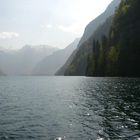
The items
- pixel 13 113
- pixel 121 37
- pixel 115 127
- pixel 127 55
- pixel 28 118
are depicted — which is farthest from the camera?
pixel 121 37

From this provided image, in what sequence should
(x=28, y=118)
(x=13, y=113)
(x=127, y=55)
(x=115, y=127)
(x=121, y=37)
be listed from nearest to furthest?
1. (x=115, y=127)
2. (x=28, y=118)
3. (x=13, y=113)
4. (x=127, y=55)
5. (x=121, y=37)

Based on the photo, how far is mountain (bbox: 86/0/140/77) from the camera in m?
171

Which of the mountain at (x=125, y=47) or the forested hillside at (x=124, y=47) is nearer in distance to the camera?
the mountain at (x=125, y=47)

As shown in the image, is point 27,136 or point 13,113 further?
point 13,113

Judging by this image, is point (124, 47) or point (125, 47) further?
point (124, 47)

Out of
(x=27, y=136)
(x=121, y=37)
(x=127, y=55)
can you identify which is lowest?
(x=27, y=136)

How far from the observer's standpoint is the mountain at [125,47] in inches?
6737

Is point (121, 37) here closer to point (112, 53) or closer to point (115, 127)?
point (112, 53)

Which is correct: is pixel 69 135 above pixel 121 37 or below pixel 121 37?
below

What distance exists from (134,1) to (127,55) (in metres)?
43.2

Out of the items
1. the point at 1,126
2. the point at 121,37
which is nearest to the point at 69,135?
the point at 1,126

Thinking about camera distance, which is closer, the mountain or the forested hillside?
the mountain

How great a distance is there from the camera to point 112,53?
7269 inches

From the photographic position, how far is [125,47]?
585ft
